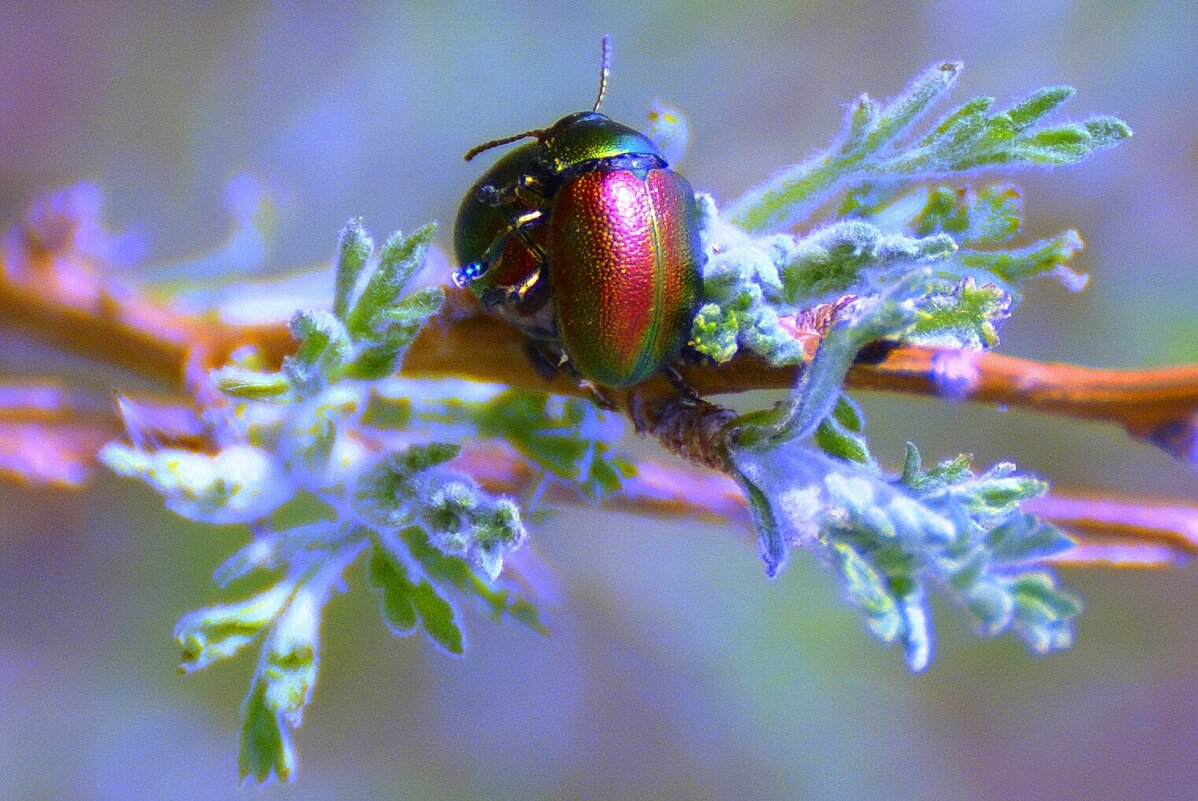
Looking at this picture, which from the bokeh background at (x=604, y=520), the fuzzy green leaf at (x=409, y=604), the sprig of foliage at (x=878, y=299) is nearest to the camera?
the sprig of foliage at (x=878, y=299)

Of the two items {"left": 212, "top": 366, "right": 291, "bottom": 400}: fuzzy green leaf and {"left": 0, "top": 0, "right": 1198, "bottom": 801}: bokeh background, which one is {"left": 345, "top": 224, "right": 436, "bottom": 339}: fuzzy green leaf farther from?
{"left": 0, "top": 0, "right": 1198, "bottom": 801}: bokeh background

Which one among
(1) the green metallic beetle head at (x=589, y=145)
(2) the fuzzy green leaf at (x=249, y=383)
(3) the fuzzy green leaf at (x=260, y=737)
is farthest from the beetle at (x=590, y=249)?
(3) the fuzzy green leaf at (x=260, y=737)

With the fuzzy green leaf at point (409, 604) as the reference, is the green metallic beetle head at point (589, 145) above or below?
above

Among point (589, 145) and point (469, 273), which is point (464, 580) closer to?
point (469, 273)

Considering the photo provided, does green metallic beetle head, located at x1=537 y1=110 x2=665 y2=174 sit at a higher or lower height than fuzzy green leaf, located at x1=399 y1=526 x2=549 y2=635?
higher

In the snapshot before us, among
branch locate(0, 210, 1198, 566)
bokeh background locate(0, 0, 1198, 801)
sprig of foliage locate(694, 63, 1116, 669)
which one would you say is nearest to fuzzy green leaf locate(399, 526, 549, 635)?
branch locate(0, 210, 1198, 566)

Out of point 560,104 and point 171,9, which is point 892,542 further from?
point 171,9

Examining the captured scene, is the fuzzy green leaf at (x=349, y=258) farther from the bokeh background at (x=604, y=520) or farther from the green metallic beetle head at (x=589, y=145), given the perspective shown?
the bokeh background at (x=604, y=520)
